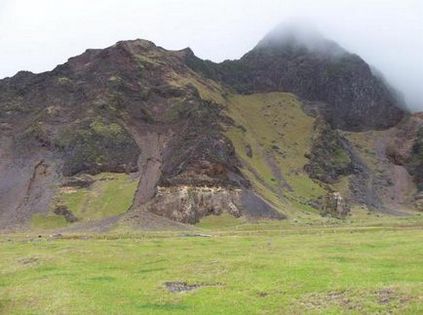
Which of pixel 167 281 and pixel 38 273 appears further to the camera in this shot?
pixel 38 273

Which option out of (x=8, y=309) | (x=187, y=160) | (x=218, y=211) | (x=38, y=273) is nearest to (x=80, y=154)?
(x=187, y=160)

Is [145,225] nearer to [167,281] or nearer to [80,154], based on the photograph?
[80,154]

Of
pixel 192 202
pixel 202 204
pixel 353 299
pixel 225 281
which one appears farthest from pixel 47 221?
pixel 353 299

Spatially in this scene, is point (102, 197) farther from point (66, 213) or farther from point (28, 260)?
point (28, 260)

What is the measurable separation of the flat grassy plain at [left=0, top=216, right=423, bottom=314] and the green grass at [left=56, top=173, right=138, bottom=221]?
98.4 meters

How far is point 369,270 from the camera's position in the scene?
46562mm

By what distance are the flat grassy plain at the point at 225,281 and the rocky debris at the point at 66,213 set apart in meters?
96.9

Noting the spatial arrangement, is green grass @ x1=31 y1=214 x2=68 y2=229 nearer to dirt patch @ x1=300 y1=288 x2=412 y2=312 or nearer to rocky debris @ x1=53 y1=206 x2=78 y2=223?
rocky debris @ x1=53 y1=206 x2=78 y2=223

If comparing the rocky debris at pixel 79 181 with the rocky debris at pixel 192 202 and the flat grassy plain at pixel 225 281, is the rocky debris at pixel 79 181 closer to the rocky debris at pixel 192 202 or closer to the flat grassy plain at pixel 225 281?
the rocky debris at pixel 192 202

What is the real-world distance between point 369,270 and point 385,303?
40.3 ft

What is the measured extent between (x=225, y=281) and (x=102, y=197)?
447 feet

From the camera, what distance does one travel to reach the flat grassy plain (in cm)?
3656

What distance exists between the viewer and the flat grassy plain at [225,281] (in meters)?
36.6

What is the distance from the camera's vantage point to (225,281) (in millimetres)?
46031
